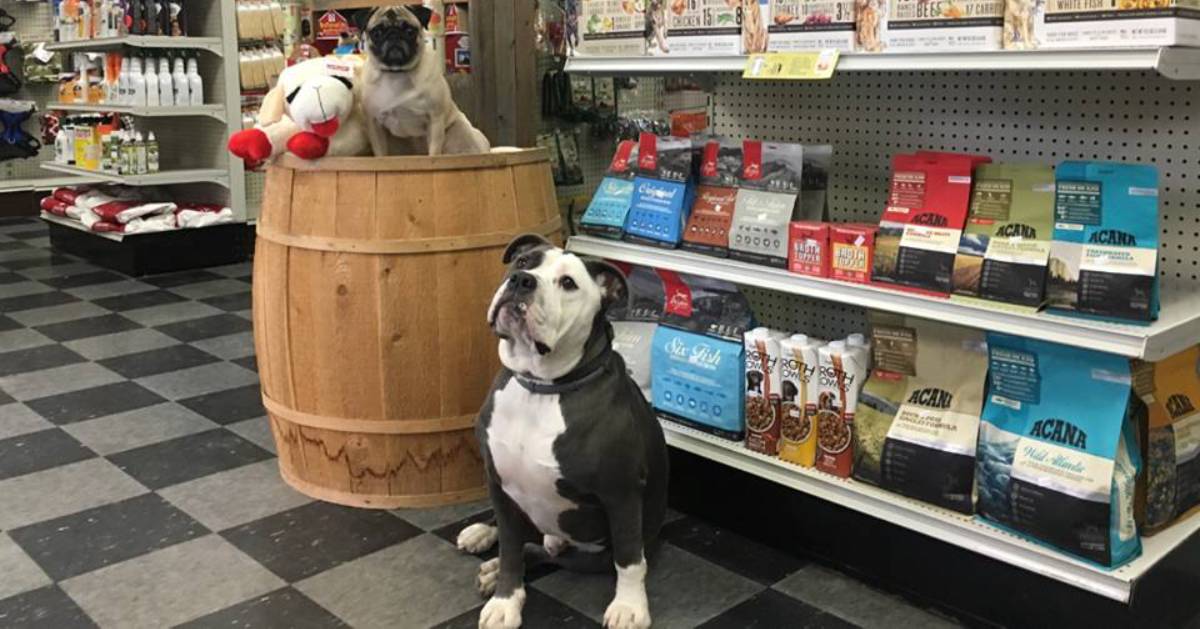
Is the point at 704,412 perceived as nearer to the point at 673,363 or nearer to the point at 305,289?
the point at 673,363

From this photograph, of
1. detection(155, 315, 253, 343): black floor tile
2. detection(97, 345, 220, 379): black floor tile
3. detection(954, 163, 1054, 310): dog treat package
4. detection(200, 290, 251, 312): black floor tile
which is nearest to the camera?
detection(954, 163, 1054, 310): dog treat package

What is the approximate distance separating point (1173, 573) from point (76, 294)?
17.0 feet

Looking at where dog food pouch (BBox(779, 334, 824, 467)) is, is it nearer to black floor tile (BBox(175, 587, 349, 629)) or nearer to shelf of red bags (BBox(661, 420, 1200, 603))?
shelf of red bags (BBox(661, 420, 1200, 603))

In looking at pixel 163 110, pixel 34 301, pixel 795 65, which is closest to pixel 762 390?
pixel 795 65

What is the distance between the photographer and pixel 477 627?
215 cm

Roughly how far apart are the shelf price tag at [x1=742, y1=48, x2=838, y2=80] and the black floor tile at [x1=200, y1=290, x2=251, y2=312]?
3.59 m

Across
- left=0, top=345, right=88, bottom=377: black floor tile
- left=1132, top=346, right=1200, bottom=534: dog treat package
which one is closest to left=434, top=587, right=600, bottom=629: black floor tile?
left=1132, top=346, right=1200, bottom=534: dog treat package

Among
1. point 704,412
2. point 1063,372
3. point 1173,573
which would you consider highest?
point 1063,372

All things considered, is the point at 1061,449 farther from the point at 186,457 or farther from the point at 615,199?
the point at 186,457

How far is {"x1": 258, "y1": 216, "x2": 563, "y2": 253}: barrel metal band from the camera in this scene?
8.21 ft

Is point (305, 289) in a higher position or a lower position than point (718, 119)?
lower

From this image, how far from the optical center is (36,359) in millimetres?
4230

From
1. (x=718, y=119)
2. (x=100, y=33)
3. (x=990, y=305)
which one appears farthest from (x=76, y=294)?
(x=990, y=305)

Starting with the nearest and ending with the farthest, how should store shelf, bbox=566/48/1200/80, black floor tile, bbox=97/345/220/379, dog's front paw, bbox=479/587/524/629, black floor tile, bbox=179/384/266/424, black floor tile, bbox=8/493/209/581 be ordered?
store shelf, bbox=566/48/1200/80
dog's front paw, bbox=479/587/524/629
black floor tile, bbox=8/493/209/581
black floor tile, bbox=179/384/266/424
black floor tile, bbox=97/345/220/379
